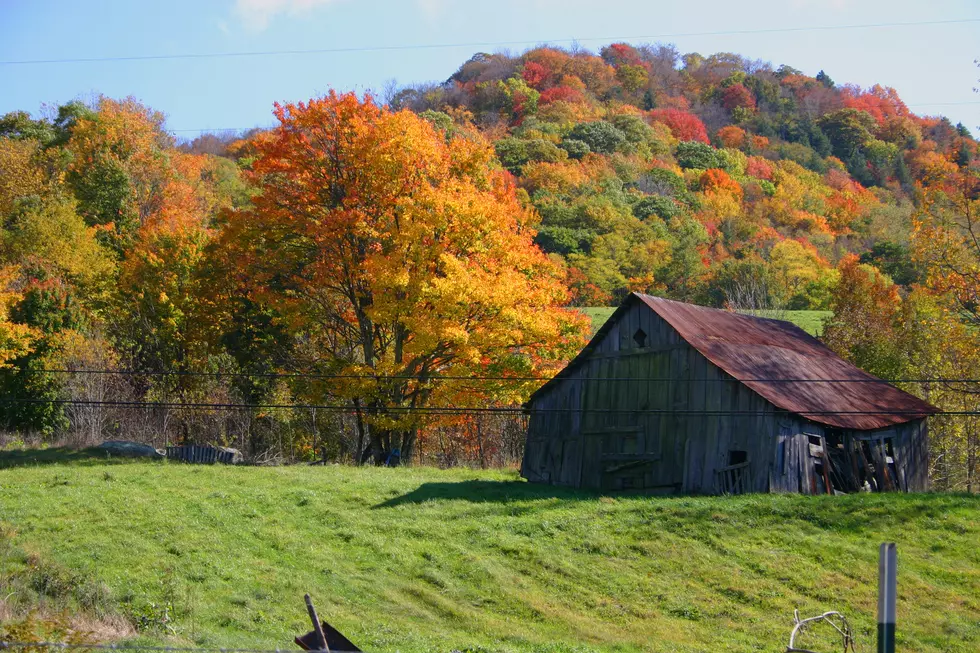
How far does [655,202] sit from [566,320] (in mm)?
69314

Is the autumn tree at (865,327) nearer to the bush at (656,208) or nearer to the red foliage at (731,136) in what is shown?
the bush at (656,208)

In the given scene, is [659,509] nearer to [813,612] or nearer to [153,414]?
[813,612]

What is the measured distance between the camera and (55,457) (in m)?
34.0

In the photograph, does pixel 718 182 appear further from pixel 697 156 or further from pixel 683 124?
pixel 683 124

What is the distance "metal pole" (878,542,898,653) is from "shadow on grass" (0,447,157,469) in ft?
97.1

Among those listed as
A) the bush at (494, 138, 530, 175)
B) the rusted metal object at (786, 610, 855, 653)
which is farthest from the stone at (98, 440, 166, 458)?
the bush at (494, 138, 530, 175)

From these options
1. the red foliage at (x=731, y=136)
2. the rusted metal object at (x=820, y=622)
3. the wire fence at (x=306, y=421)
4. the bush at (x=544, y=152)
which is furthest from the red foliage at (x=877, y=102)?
the rusted metal object at (x=820, y=622)

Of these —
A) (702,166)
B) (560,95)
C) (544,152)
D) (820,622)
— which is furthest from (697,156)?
(820,622)

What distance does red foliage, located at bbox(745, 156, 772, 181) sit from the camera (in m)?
134

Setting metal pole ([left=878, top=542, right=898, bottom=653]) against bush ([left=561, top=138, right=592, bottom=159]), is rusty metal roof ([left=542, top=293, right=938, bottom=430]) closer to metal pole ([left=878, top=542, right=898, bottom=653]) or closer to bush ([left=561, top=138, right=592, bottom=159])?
metal pole ([left=878, top=542, right=898, bottom=653])

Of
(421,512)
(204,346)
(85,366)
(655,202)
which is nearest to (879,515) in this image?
(421,512)

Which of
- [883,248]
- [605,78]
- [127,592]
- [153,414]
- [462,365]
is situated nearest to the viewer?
[127,592]

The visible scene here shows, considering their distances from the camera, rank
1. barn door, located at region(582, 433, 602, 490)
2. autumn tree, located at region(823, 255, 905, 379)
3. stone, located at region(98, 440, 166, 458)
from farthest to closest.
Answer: autumn tree, located at region(823, 255, 905, 379), stone, located at region(98, 440, 166, 458), barn door, located at region(582, 433, 602, 490)

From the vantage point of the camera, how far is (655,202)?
102812 mm
